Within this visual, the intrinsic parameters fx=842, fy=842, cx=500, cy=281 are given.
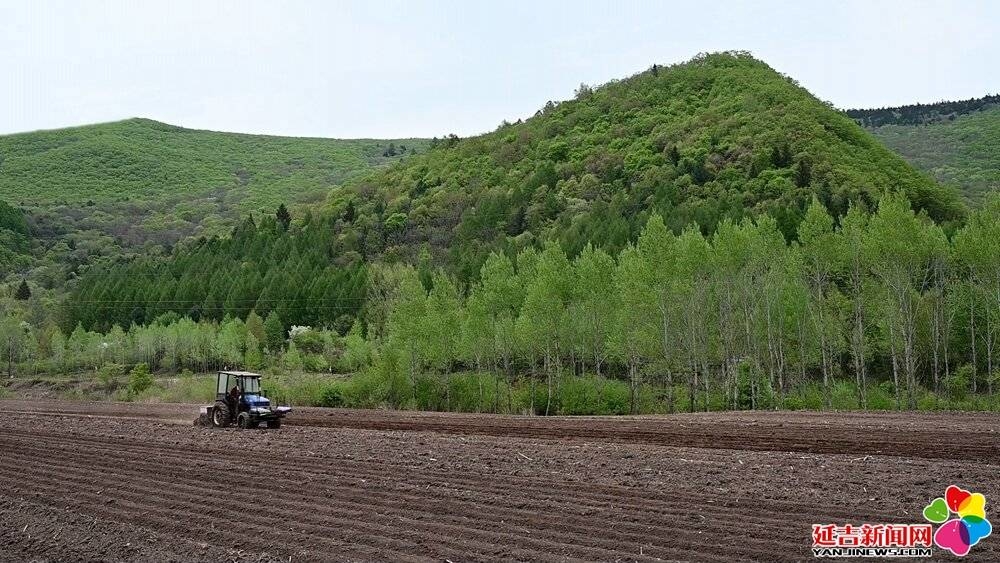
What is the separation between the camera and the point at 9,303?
4700 inches

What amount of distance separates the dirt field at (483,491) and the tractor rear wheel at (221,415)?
376 centimetres

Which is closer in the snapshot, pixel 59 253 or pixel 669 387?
→ pixel 669 387

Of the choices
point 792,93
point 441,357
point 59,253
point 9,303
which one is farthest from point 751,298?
point 59,253

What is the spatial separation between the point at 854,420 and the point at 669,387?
48.8ft

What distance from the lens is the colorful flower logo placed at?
13.5 metres

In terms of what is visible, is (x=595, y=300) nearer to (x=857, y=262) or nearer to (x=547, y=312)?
(x=547, y=312)

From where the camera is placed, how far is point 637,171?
12012 centimetres

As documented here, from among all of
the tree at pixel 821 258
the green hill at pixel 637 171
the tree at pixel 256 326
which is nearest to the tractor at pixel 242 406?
the tree at pixel 821 258

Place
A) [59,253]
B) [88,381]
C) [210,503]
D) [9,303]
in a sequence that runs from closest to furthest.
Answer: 1. [210,503]
2. [88,381]
3. [9,303]
4. [59,253]

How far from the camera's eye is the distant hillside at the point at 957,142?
12781cm

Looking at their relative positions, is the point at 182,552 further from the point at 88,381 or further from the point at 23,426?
the point at 88,381

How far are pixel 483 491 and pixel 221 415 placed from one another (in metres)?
21.5

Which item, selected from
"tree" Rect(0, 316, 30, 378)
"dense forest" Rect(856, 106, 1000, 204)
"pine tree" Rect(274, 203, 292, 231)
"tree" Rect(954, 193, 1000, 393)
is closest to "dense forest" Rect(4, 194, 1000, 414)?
"tree" Rect(954, 193, 1000, 393)

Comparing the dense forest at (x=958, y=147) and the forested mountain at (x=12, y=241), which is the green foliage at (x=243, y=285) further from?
the dense forest at (x=958, y=147)
